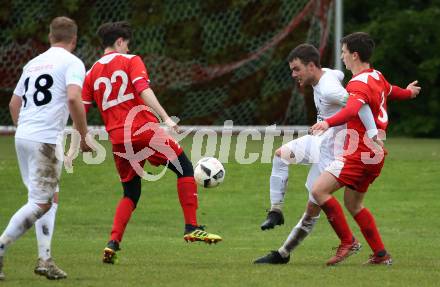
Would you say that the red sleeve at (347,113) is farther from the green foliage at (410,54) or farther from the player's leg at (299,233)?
the green foliage at (410,54)

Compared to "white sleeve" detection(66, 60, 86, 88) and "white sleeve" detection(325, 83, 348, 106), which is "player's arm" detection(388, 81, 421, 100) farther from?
"white sleeve" detection(66, 60, 86, 88)

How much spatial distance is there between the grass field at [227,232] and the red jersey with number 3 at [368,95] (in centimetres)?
107

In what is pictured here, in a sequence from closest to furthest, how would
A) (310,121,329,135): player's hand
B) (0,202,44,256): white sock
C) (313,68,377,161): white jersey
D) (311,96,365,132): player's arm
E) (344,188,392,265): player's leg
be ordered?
(0,202,44,256): white sock → (310,121,329,135): player's hand → (311,96,365,132): player's arm → (313,68,377,161): white jersey → (344,188,392,265): player's leg

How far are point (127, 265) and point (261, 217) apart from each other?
172 inches

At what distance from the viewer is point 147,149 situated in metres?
8.69

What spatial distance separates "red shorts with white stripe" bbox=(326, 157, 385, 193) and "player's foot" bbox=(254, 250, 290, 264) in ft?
2.83

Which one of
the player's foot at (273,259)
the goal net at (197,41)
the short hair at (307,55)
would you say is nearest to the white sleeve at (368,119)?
the short hair at (307,55)

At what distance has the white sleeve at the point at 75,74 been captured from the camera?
285 inches

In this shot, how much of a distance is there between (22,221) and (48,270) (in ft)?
1.28

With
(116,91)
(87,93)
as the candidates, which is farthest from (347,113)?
(87,93)

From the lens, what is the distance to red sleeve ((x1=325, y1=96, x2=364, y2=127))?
7.75m

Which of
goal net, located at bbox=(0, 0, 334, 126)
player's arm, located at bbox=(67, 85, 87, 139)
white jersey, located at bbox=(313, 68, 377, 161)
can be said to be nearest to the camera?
player's arm, located at bbox=(67, 85, 87, 139)

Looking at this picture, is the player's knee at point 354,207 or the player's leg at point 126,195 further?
the player's leg at point 126,195

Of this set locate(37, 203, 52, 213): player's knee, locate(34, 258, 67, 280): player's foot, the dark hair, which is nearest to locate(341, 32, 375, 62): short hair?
the dark hair
